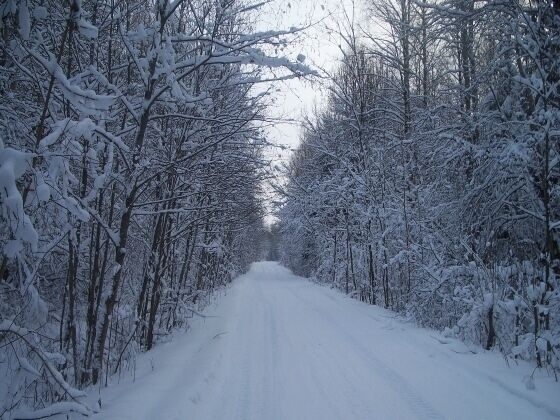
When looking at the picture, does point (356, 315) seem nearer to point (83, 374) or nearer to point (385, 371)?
point (385, 371)

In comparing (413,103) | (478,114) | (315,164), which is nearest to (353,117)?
(413,103)

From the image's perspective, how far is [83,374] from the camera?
498 centimetres

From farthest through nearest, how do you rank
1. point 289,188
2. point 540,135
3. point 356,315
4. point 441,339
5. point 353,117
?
point 289,188, point 353,117, point 356,315, point 441,339, point 540,135

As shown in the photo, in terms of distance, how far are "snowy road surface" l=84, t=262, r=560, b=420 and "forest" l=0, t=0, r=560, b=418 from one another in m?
0.59

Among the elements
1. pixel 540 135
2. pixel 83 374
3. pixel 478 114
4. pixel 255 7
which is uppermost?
pixel 255 7

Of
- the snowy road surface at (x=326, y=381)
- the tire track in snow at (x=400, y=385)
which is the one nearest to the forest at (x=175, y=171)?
the snowy road surface at (x=326, y=381)

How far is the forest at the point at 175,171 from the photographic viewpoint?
3.33 m

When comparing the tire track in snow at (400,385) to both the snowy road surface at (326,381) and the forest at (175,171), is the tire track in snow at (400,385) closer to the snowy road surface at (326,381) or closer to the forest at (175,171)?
the snowy road surface at (326,381)

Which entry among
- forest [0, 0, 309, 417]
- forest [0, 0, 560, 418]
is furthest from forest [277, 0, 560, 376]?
forest [0, 0, 309, 417]

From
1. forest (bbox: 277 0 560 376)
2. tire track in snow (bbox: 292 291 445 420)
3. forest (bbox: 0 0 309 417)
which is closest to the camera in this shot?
forest (bbox: 0 0 309 417)

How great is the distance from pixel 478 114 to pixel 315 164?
49.6 ft

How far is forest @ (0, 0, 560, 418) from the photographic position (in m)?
3.33

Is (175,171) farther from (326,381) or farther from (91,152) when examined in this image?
(326,381)

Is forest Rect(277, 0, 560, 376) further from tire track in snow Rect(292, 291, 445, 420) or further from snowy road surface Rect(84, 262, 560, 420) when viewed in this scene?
tire track in snow Rect(292, 291, 445, 420)
